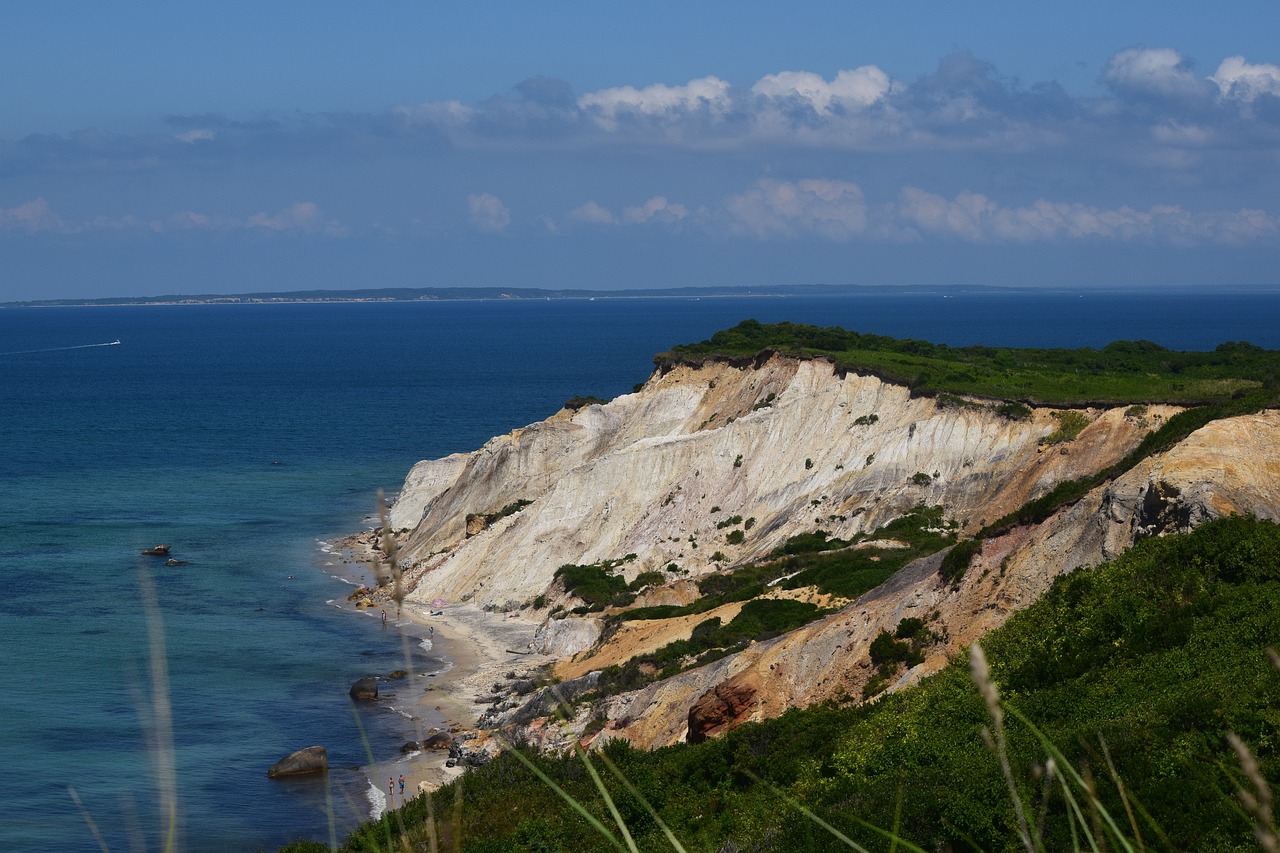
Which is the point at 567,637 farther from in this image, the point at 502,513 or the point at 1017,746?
the point at 1017,746

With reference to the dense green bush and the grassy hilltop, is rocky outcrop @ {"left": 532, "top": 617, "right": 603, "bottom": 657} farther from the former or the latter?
the grassy hilltop

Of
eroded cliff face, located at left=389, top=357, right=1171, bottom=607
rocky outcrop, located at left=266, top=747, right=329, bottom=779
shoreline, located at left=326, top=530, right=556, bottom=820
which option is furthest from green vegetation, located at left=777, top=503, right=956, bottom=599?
rocky outcrop, located at left=266, top=747, right=329, bottom=779

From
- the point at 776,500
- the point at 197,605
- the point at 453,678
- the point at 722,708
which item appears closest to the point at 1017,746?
the point at 722,708

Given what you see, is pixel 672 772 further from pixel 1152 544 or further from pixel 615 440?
pixel 615 440

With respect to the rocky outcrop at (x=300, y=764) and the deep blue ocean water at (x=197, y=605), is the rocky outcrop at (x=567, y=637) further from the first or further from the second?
the rocky outcrop at (x=300, y=764)

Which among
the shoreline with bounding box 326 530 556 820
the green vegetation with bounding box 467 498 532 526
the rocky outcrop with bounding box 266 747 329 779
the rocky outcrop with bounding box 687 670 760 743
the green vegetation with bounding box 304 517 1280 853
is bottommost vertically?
the shoreline with bounding box 326 530 556 820

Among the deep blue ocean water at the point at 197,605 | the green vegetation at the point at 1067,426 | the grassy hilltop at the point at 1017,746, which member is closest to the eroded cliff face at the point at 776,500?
the green vegetation at the point at 1067,426
